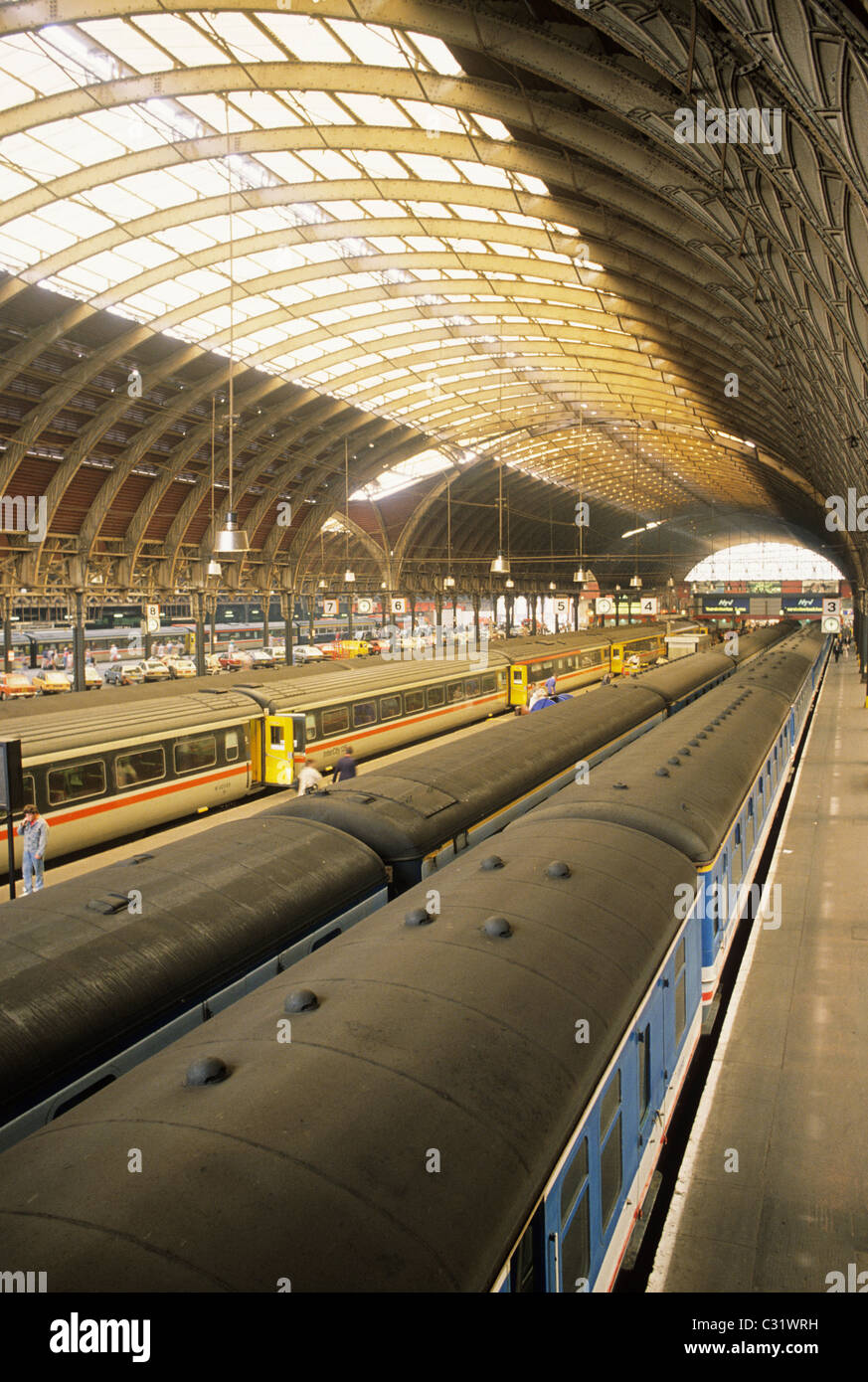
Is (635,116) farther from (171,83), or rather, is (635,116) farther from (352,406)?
(352,406)

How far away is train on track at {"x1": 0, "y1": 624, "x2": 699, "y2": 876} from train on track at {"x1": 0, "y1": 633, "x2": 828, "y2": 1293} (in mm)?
9922

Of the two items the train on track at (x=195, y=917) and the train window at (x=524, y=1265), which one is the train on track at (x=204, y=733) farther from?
the train window at (x=524, y=1265)

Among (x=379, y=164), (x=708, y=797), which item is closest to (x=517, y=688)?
(x=379, y=164)

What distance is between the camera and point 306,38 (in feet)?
47.8

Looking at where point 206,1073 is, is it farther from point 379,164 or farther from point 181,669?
point 181,669

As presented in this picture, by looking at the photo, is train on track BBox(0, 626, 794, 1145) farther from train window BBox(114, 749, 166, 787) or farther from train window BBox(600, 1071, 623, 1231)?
train window BBox(114, 749, 166, 787)

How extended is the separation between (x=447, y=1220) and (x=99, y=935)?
3.55 m

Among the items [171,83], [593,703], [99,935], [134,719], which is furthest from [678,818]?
[171,83]

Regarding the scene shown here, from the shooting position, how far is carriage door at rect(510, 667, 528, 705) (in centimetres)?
3275

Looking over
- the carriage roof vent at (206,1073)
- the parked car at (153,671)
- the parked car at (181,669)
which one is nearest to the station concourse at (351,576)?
the carriage roof vent at (206,1073)

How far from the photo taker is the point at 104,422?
29.9m

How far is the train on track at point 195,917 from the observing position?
5008 millimetres

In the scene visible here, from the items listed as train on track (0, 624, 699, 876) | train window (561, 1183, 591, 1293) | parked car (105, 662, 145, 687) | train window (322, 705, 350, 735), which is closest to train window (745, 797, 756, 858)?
train window (561, 1183, 591, 1293)

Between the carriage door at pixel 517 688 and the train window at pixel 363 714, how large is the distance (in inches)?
404
